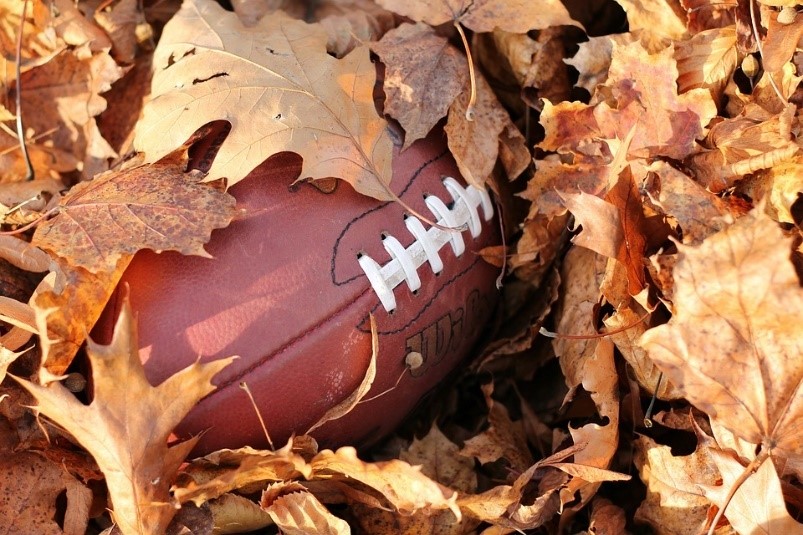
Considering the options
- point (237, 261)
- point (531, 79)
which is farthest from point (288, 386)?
point (531, 79)

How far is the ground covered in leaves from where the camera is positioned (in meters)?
1.38

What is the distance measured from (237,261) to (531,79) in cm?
87

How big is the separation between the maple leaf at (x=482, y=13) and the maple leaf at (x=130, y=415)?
96 centimetres

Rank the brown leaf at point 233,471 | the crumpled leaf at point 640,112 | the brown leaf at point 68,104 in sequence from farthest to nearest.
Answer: the brown leaf at point 68,104
the crumpled leaf at point 640,112
the brown leaf at point 233,471

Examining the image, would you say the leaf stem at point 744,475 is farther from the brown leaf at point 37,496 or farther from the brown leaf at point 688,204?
the brown leaf at point 37,496

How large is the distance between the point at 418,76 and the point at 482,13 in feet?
0.79

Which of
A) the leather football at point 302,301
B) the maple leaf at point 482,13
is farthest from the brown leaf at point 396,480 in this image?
the maple leaf at point 482,13

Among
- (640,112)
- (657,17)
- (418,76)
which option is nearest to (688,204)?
(640,112)

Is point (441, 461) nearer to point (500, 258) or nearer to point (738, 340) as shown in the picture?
point (500, 258)

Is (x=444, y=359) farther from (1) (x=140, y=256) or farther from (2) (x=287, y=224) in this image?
(1) (x=140, y=256)

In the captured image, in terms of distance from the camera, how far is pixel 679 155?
1652 mm

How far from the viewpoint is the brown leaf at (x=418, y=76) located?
5.49 feet

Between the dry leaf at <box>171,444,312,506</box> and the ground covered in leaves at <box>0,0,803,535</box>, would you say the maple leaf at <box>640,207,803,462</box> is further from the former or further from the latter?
the dry leaf at <box>171,444,312,506</box>

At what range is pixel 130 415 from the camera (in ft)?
4.50
